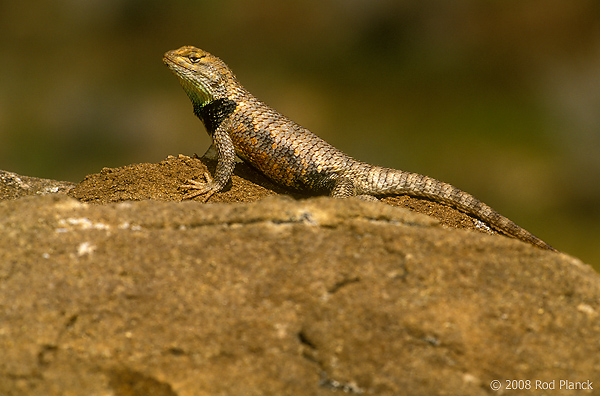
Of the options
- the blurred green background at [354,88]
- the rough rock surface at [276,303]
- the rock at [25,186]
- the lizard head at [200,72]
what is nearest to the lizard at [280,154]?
the lizard head at [200,72]

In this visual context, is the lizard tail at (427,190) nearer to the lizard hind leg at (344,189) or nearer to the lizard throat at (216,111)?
the lizard hind leg at (344,189)

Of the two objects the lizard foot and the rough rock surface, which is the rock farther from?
the rough rock surface

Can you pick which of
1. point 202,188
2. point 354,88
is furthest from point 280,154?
point 354,88

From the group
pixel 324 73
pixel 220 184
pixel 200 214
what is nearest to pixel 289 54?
pixel 324 73

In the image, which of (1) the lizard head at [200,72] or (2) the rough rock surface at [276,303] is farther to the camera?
(1) the lizard head at [200,72]

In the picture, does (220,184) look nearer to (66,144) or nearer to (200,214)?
(200,214)

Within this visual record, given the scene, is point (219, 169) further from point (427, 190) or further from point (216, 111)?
point (427, 190)
